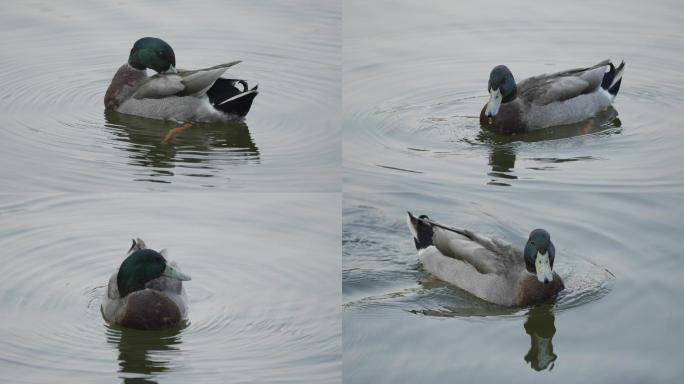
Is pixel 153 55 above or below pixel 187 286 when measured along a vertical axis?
above

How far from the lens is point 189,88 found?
10.5 meters

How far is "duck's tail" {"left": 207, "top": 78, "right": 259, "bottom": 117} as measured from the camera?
10359 mm

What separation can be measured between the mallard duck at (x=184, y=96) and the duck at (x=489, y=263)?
1.82 meters

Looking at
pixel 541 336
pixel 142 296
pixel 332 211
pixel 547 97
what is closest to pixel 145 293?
pixel 142 296

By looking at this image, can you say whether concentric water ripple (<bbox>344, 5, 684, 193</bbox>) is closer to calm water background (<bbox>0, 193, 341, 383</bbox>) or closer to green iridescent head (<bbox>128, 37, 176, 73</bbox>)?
calm water background (<bbox>0, 193, 341, 383</bbox>)

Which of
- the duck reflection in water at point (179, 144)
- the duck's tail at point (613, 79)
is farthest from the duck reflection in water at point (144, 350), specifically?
the duck's tail at point (613, 79)

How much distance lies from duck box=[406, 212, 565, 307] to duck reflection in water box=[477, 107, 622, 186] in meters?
0.59

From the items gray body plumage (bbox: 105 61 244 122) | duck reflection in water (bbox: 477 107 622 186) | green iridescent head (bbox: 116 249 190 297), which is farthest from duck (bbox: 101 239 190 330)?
duck reflection in water (bbox: 477 107 622 186)

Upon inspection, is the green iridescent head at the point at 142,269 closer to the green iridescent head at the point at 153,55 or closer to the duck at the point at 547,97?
the green iridescent head at the point at 153,55

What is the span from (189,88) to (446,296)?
2860 mm

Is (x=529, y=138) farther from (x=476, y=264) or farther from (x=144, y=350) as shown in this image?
(x=144, y=350)

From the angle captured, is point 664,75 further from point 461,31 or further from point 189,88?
point 189,88

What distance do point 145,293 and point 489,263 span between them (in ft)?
7.61

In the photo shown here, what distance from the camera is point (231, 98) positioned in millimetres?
10359
